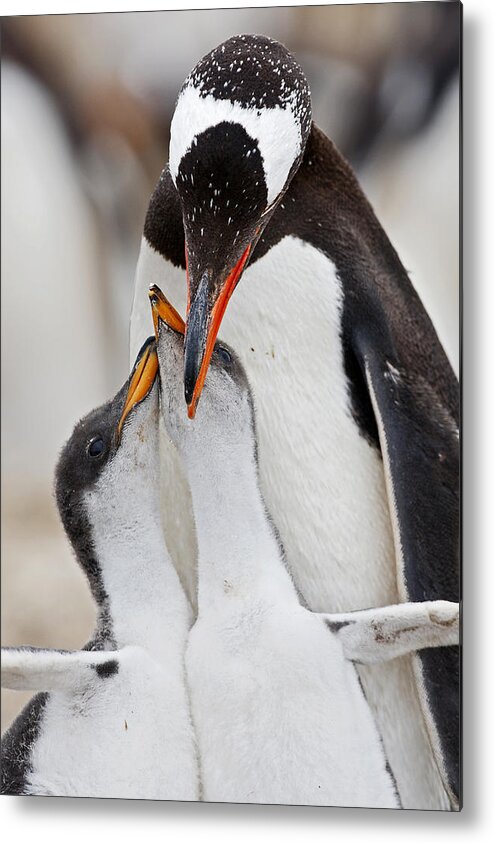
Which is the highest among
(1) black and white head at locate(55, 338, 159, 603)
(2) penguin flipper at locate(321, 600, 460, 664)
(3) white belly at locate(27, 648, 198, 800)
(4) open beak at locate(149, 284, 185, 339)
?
(4) open beak at locate(149, 284, 185, 339)

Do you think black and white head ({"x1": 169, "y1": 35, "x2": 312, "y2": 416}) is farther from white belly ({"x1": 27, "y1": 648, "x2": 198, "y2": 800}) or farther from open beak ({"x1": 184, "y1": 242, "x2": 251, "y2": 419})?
white belly ({"x1": 27, "y1": 648, "x2": 198, "y2": 800})

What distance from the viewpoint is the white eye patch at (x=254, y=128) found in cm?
134

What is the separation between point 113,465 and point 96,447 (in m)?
0.03

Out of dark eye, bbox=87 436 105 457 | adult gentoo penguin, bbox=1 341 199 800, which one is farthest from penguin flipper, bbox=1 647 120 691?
dark eye, bbox=87 436 105 457

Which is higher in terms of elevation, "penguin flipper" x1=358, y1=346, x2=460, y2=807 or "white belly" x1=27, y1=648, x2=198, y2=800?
"penguin flipper" x1=358, y1=346, x2=460, y2=807

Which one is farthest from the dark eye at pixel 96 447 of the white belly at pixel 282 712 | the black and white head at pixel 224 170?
the white belly at pixel 282 712

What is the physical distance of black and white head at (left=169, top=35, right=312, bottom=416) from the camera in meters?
→ 1.34

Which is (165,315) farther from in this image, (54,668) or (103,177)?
(54,668)

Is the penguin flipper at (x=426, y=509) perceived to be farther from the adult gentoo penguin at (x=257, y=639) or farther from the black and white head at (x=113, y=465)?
the black and white head at (x=113, y=465)

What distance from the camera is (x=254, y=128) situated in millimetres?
1344

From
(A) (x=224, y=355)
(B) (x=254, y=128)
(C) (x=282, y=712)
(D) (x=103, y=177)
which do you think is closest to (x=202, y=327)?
(A) (x=224, y=355)

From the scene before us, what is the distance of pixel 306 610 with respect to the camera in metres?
1.48

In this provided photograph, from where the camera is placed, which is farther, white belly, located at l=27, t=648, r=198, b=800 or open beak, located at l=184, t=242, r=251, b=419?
white belly, located at l=27, t=648, r=198, b=800

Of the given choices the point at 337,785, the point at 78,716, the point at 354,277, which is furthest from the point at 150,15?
the point at 337,785
